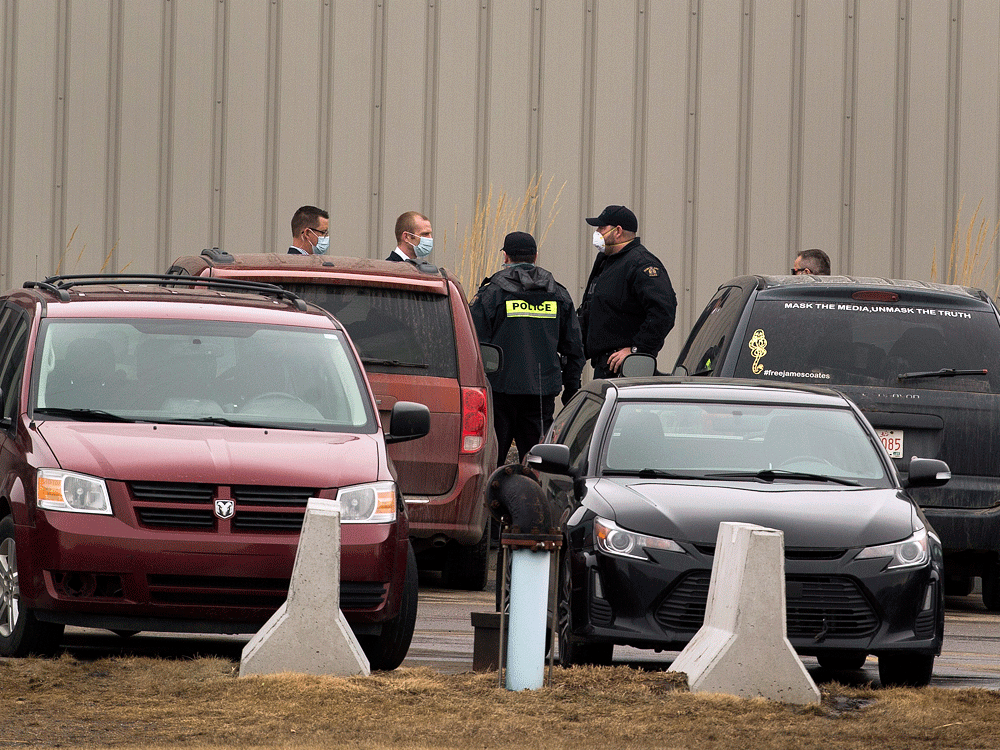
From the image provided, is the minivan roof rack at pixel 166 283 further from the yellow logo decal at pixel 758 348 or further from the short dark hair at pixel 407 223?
the short dark hair at pixel 407 223

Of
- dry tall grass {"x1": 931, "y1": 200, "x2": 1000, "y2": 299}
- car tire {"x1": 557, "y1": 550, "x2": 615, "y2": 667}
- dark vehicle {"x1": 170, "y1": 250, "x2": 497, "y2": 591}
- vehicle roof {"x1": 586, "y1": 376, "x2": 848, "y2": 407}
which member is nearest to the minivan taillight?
dark vehicle {"x1": 170, "y1": 250, "x2": 497, "y2": 591}

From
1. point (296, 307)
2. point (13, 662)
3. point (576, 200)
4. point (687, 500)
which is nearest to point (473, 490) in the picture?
point (296, 307)

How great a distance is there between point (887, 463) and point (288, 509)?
9.79ft

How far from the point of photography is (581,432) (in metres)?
9.61

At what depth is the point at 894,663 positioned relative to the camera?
8.49m

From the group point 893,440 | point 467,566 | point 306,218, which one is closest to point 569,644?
point 893,440

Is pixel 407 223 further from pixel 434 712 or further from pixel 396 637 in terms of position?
pixel 434 712

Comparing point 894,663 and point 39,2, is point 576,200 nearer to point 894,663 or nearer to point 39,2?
point 39,2

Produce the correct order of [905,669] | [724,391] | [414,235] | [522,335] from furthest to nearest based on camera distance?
1. [414,235]
2. [522,335]
3. [724,391]
4. [905,669]

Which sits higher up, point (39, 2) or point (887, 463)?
point (39, 2)

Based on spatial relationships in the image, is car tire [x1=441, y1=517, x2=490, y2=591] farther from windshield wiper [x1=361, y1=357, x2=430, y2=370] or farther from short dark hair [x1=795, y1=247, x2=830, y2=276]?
short dark hair [x1=795, y1=247, x2=830, y2=276]

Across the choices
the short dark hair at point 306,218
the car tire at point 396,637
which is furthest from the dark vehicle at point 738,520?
the short dark hair at point 306,218

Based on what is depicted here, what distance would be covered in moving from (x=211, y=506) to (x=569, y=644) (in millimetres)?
1709

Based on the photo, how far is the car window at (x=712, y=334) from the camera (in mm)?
11016
